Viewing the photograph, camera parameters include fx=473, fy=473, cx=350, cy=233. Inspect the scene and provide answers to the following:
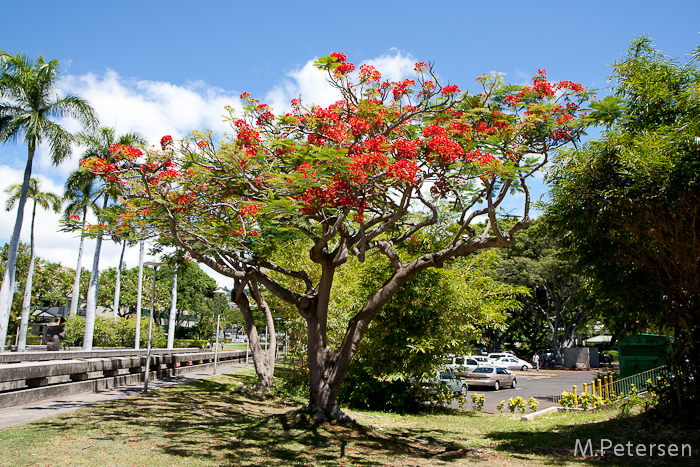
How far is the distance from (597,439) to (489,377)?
46.9 ft

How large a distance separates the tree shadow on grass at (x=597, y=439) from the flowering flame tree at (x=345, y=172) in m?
3.66

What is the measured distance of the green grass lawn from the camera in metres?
6.58

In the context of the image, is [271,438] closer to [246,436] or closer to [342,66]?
[246,436]

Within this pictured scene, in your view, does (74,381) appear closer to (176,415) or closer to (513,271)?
(176,415)

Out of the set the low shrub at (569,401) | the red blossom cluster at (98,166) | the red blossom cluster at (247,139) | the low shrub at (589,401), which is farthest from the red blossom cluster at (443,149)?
the low shrub at (569,401)

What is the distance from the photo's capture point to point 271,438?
816cm

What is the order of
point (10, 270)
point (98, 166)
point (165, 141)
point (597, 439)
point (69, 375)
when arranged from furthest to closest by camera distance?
1. point (10, 270)
2. point (69, 375)
3. point (165, 141)
4. point (98, 166)
5. point (597, 439)

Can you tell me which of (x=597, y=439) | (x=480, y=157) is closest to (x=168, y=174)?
(x=480, y=157)

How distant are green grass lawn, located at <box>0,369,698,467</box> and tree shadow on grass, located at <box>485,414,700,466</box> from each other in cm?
2

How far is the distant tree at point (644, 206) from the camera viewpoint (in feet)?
23.5

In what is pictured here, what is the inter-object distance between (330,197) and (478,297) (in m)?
7.47

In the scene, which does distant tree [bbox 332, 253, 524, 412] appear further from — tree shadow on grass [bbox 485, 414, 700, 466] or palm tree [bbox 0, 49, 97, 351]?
Result: palm tree [bbox 0, 49, 97, 351]

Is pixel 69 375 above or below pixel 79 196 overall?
below

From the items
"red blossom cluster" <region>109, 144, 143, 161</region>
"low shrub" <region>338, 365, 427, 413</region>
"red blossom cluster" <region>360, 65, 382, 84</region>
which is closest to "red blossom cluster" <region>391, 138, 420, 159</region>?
"red blossom cluster" <region>360, 65, 382, 84</region>
